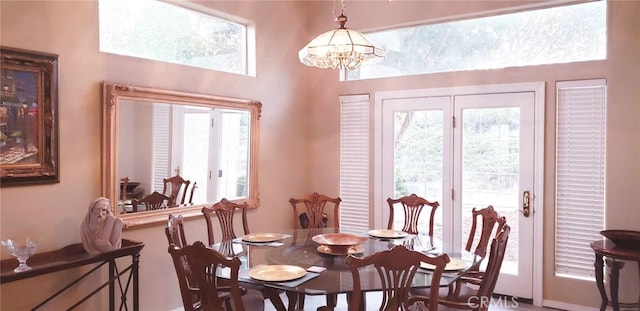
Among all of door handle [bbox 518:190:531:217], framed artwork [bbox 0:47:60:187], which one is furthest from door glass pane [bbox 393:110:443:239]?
framed artwork [bbox 0:47:60:187]

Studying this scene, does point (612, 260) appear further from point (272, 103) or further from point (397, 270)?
point (272, 103)

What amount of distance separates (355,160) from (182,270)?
304cm

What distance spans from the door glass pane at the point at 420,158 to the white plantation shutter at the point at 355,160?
0.35m

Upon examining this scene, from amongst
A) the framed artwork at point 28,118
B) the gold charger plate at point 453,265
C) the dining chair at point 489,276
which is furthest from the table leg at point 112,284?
the dining chair at point 489,276

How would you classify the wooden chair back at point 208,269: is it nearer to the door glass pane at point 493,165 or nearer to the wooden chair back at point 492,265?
the wooden chair back at point 492,265

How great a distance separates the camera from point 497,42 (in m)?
4.33

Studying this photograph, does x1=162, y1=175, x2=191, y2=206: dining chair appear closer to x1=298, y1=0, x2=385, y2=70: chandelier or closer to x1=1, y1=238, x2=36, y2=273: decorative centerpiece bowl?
x1=1, y1=238, x2=36, y2=273: decorative centerpiece bowl

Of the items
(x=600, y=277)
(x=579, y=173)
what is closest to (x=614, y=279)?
(x=600, y=277)

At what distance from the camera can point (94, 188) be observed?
3295mm

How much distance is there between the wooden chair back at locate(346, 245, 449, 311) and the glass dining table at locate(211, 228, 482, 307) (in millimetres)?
107

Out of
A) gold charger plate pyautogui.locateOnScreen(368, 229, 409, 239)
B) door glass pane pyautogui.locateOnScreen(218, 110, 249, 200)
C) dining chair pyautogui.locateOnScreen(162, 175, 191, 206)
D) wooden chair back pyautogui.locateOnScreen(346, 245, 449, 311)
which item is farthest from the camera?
door glass pane pyautogui.locateOnScreen(218, 110, 249, 200)

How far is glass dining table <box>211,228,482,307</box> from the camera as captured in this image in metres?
2.33

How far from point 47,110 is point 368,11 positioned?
3.28m

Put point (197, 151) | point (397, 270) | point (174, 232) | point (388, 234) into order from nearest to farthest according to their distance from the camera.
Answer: point (397, 270)
point (174, 232)
point (388, 234)
point (197, 151)
